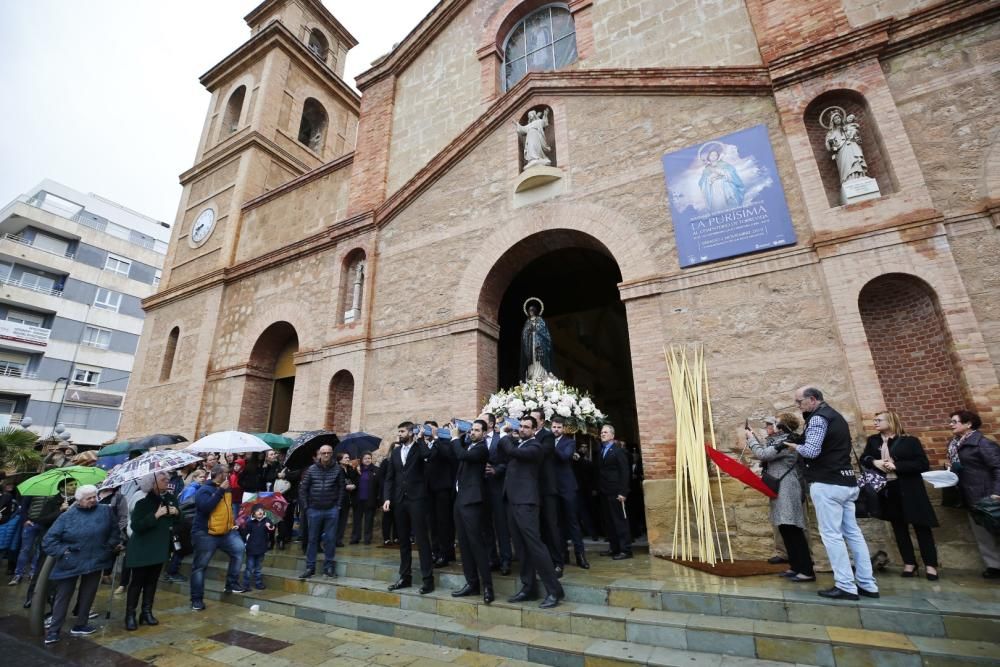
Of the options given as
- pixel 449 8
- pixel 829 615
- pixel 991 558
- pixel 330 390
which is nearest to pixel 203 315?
pixel 330 390

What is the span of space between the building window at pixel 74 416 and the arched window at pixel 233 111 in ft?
64.6

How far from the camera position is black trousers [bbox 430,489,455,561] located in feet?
20.1

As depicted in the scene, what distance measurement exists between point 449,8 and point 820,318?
11904mm

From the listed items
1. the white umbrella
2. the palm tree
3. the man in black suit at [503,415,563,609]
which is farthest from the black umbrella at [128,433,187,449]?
the man in black suit at [503,415,563,609]

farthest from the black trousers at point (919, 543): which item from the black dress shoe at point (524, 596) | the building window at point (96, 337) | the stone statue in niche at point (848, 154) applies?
the building window at point (96, 337)

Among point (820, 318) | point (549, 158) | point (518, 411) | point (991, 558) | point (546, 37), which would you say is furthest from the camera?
point (546, 37)

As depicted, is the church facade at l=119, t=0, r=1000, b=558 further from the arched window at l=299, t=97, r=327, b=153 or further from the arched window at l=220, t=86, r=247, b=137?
the arched window at l=299, t=97, r=327, b=153

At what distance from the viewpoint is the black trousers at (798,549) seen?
190 inches

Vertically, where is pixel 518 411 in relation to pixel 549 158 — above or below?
below

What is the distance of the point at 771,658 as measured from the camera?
368 centimetres

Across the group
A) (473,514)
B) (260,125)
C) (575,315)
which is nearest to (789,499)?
(473,514)

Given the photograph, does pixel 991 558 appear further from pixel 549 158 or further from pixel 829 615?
pixel 549 158

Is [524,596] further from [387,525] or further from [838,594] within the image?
[387,525]

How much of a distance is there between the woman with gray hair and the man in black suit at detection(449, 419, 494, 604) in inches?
147
